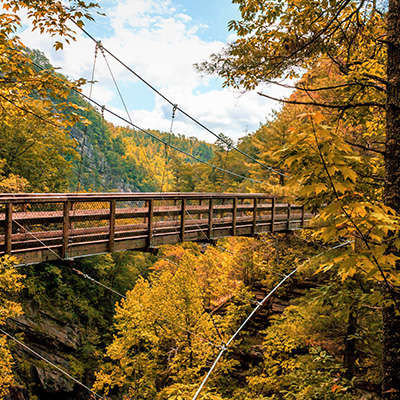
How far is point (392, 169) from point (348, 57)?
127 cm

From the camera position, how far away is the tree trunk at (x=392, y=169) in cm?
247

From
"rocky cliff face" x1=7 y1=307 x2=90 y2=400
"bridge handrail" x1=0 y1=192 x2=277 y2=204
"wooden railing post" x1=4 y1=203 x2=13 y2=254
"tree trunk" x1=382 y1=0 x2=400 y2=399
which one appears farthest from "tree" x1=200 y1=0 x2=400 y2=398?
"rocky cliff face" x1=7 y1=307 x2=90 y2=400

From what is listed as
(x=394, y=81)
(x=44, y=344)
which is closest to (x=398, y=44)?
(x=394, y=81)

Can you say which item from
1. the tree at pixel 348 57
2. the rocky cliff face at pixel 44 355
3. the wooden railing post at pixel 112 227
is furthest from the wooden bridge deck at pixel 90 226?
the rocky cliff face at pixel 44 355

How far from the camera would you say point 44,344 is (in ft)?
58.2

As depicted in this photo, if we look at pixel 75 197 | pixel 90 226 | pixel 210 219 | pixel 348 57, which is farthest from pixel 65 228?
pixel 348 57

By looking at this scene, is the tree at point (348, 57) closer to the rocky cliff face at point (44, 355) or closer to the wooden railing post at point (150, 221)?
the wooden railing post at point (150, 221)

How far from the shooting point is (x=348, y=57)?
3.16 m

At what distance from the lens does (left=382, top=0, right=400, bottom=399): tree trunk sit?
8.11 ft

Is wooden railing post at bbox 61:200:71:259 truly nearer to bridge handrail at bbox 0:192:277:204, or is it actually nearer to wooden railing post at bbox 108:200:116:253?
bridge handrail at bbox 0:192:277:204

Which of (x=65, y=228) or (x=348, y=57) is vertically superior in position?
(x=348, y=57)

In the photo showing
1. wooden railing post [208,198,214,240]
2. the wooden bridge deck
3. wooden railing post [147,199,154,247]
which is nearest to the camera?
the wooden bridge deck

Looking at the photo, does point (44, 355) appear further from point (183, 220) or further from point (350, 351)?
point (350, 351)

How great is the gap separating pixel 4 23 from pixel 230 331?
1183 centimetres
